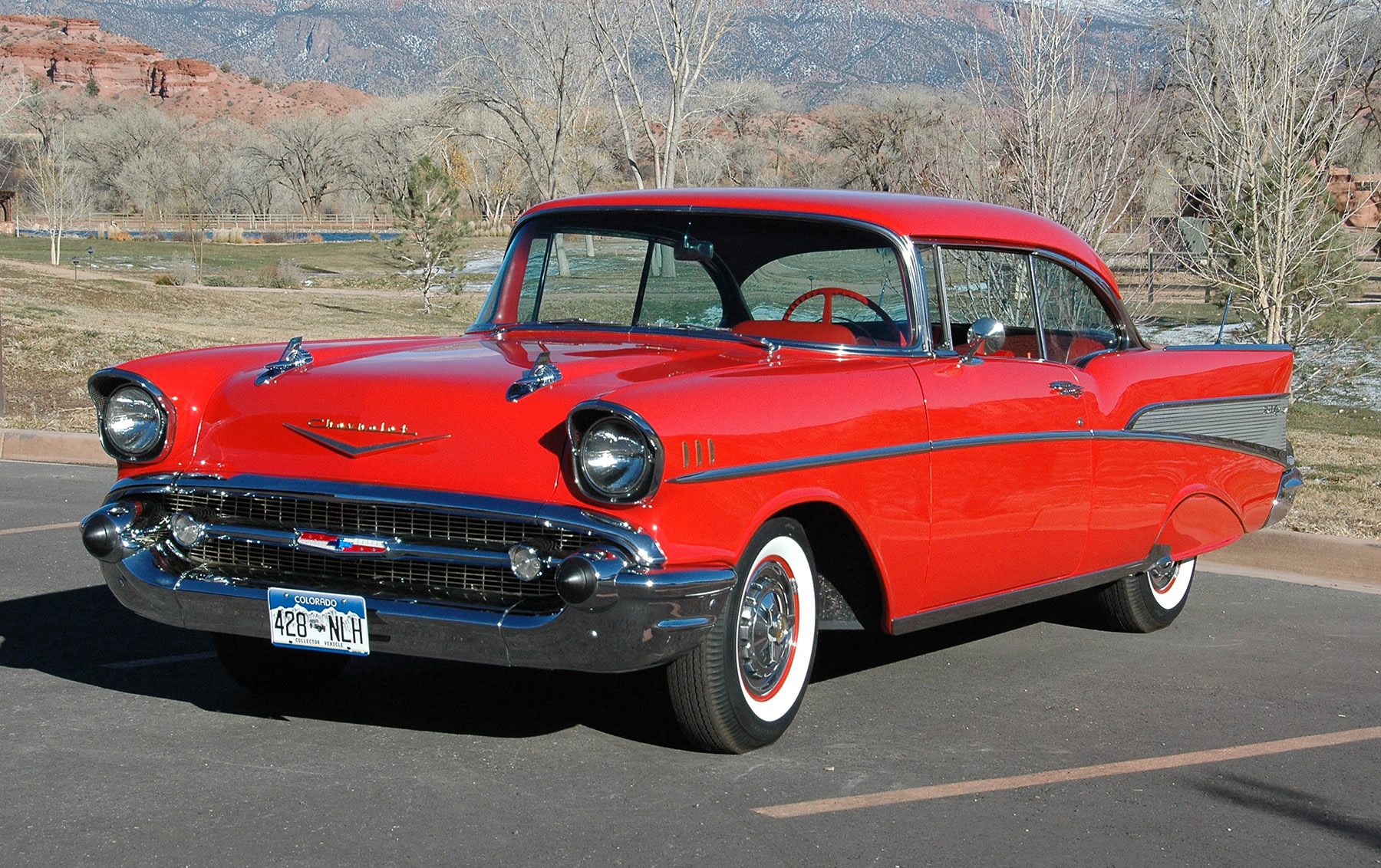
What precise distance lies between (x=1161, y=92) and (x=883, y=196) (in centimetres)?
1179

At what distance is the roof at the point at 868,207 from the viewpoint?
525 centimetres

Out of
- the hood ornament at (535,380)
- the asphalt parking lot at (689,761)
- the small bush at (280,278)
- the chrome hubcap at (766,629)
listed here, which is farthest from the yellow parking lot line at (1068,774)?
the small bush at (280,278)

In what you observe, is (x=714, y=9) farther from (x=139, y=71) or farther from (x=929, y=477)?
(x=139, y=71)

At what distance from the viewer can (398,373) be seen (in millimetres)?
4352

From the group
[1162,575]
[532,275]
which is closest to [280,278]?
[532,275]

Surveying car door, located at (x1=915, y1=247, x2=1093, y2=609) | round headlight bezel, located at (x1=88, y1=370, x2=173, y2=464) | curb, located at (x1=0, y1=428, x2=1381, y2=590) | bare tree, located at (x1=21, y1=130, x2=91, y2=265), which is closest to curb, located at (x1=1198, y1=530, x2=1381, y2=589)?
curb, located at (x1=0, y1=428, x2=1381, y2=590)

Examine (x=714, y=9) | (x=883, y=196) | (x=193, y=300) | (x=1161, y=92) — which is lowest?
(x=193, y=300)

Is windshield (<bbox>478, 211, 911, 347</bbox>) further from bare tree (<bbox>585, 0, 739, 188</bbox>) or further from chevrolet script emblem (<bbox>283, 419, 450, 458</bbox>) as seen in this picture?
bare tree (<bbox>585, 0, 739, 188</bbox>)

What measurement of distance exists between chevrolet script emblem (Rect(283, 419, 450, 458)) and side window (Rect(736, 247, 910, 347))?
5.30 ft

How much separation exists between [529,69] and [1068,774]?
47975 millimetres

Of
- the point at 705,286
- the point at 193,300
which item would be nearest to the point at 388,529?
the point at 705,286

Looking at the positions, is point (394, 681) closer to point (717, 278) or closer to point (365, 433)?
point (365, 433)

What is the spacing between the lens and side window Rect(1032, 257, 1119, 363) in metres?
5.86

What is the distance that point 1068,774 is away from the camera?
4.32 metres
